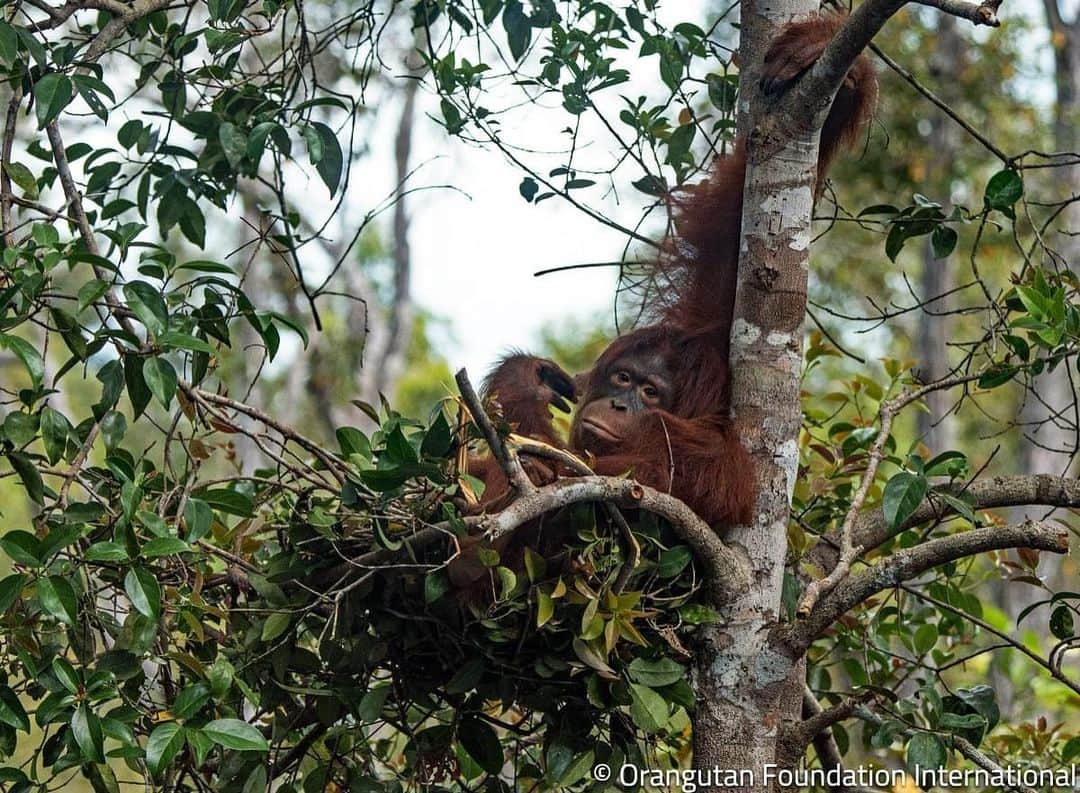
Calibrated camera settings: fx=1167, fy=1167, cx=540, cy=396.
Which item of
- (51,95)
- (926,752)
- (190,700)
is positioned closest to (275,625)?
(190,700)

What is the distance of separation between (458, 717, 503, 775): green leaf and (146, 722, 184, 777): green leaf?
99 centimetres

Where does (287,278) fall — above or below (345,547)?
above

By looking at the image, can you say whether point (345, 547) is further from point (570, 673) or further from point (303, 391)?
point (303, 391)

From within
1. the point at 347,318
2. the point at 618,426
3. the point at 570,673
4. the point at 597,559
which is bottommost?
the point at 570,673

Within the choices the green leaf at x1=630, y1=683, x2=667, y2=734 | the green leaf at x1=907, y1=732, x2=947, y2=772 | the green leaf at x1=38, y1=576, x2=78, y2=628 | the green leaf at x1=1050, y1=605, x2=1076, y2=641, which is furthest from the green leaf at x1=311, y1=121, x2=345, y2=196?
the green leaf at x1=1050, y1=605, x2=1076, y2=641

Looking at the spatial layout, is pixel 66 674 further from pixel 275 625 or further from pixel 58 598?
pixel 275 625

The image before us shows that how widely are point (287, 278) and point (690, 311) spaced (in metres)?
11.3

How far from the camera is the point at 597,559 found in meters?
3.09

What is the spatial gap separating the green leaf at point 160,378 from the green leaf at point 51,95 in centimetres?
72

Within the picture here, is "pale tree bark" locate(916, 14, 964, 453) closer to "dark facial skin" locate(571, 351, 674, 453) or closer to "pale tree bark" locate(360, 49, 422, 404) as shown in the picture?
"pale tree bark" locate(360, 49, 422, 404)

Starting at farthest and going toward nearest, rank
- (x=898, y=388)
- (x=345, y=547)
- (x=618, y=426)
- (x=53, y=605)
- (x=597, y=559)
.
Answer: (x=898, y=388) → (x=618, y=426) → (x=345, y=547) → (x=597, y=559) → (x=53, y=605)

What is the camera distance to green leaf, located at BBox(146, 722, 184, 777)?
8.09ft

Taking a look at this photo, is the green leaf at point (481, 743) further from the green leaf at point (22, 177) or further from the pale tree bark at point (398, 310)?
the pale tree bark at point (398, 310)

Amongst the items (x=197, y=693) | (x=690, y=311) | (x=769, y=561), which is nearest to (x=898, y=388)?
(x=690, y=311)
